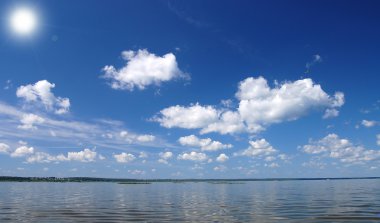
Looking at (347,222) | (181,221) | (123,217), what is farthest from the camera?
(123,217)

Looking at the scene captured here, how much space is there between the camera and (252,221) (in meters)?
38.8

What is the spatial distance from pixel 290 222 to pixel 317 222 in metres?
2.65

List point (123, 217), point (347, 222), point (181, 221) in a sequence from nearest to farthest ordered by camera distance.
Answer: point (347, 222) < point (181, 221) < point (123, 217)

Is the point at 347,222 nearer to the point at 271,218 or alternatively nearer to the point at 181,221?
the point at 271,218

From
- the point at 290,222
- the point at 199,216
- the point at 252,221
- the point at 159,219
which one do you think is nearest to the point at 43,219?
the point at 159,219

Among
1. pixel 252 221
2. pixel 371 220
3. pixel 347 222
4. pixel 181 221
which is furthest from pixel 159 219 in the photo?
pixel 371 220

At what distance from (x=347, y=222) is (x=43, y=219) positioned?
3136 cm

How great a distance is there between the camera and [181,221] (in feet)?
130

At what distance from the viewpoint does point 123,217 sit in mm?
43281

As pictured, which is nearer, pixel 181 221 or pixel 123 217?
pixel 181 221

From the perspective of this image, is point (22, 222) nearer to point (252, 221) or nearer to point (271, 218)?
point (252, 221)

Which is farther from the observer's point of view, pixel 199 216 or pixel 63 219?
pixel 199 216

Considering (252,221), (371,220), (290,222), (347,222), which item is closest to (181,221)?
(252,221)

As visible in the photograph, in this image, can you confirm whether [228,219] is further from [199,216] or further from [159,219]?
[159,219]
